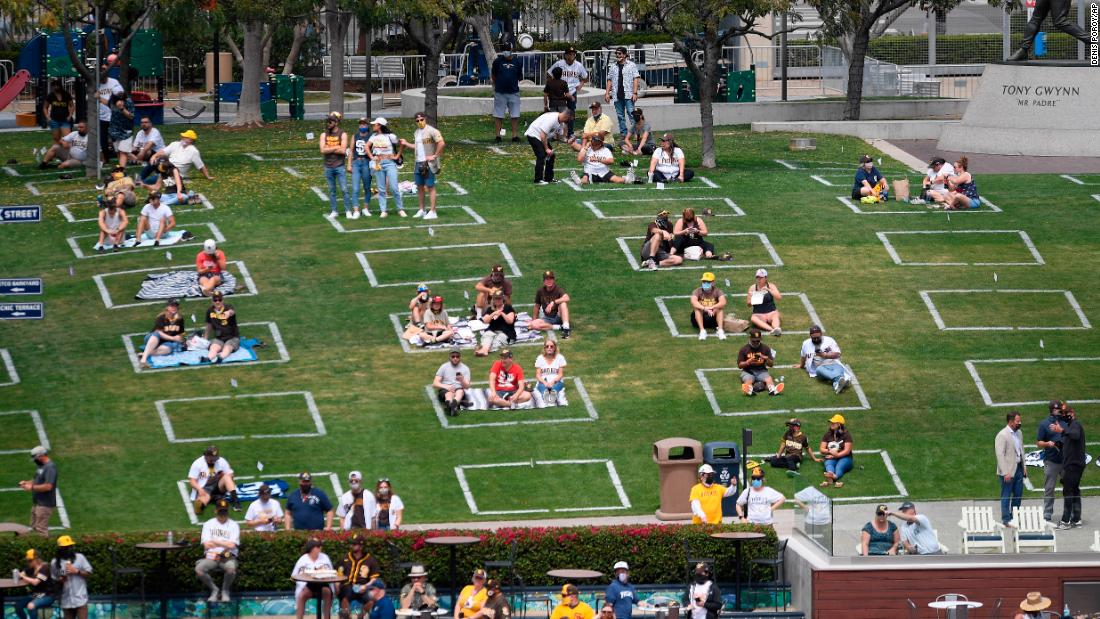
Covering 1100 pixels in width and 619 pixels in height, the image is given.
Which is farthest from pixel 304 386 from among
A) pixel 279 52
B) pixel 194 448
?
pixel 279 52

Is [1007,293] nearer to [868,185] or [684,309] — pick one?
[868,185]

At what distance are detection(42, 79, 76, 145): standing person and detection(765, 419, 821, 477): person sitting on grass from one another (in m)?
23.1

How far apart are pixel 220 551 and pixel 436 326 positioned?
8672mm

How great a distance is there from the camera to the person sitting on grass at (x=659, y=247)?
119 ft

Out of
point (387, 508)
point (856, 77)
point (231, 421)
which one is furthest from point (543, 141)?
point (387, 508)

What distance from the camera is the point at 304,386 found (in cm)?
3159

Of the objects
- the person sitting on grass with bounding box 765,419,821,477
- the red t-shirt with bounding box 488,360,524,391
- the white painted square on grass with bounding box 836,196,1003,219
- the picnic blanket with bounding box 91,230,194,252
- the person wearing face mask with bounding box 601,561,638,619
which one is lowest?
the person wearing face mask with bounding box 601,561,638,619

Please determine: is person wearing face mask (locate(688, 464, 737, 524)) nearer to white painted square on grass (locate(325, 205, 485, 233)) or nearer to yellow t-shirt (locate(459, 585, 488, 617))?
yellow t-shirt (locate(459, 585, 488, 617))

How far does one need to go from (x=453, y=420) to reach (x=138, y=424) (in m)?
4.86

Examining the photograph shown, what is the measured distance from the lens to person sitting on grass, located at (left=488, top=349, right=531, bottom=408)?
101 ft

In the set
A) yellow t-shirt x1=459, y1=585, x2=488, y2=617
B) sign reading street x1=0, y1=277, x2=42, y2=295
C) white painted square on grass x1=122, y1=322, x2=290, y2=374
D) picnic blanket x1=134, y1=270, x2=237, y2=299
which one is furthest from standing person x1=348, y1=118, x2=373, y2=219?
yellow t-shirt x1=459, y1=585, x2=488, y2=617

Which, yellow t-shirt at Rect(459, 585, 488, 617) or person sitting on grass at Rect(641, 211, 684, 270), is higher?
person sitting on grass at Rect(641, 211, 684, 270)

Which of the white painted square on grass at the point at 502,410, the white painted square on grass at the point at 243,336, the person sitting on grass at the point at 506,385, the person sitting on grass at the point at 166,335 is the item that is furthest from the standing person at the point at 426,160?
the person sitting on grass at the point at 506,385

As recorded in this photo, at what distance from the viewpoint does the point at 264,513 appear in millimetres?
26719
